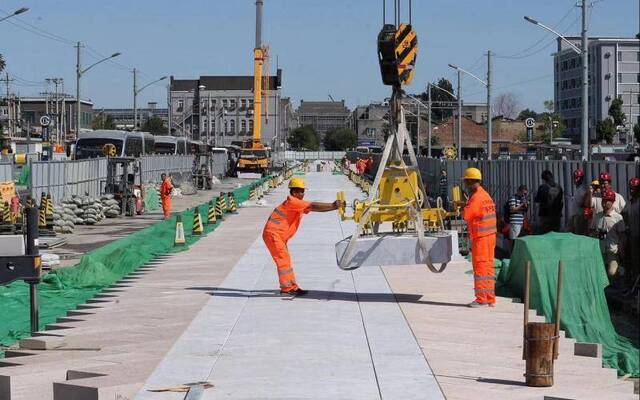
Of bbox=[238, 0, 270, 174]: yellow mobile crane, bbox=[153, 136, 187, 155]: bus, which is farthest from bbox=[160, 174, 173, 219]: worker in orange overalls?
bbox=[238, 0, 270, 174]: yellow mobile crane

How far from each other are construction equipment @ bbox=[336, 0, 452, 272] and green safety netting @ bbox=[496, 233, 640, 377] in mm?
1270

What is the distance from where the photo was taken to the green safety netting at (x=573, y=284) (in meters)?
15.4

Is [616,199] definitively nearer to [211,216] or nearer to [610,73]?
[211,216]

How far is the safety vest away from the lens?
1551cm

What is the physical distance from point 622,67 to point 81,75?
93279 mm

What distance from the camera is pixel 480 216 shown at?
611 inches

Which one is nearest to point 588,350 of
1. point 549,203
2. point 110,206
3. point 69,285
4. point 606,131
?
point 69,285

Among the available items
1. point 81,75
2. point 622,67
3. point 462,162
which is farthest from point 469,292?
point 622,67

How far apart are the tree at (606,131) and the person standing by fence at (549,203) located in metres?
93.4

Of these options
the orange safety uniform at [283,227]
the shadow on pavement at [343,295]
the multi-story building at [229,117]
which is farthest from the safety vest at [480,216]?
the multi-story building at [229,117]

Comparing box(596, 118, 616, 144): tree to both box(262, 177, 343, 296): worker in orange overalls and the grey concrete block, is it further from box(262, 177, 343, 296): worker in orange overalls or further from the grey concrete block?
the grey concrete block

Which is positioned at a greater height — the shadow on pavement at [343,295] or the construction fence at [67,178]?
the construction fence at [67,178]

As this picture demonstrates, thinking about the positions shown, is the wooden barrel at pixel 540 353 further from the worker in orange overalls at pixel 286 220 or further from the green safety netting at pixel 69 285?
the green safety netting at pixel 69 285

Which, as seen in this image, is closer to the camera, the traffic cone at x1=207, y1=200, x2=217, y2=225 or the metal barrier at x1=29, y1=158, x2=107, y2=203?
the traffic cone at x1=207, y1=200, x2=217, y2=225
